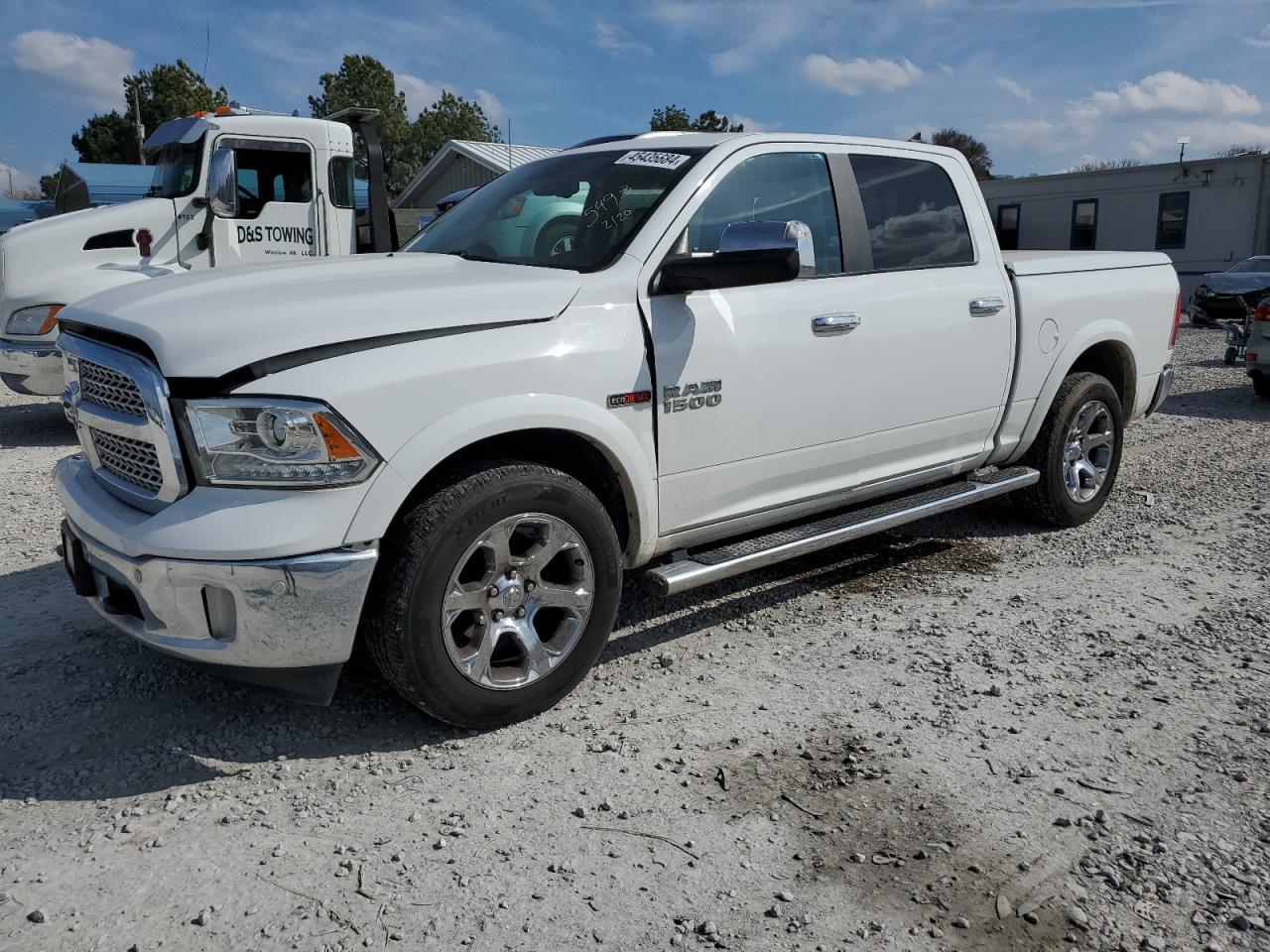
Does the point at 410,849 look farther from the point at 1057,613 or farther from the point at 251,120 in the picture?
the point at 251,120

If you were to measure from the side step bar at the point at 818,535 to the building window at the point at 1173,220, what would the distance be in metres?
25.7

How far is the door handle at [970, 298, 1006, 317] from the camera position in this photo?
4.73 metres

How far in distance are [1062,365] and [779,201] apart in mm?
2097

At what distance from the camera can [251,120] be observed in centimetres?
901

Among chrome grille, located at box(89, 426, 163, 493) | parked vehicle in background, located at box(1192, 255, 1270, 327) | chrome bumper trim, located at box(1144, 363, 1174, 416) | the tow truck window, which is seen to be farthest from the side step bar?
parked vehicle in background, located at box(1192, 255, 1270, 327)

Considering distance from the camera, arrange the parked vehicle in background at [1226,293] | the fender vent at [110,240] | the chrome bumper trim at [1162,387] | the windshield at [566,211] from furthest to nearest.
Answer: the parked vehicle in background at [1226,293] < the fender vent at [110,240] < the chrome bumper trim at [1162,387] < the windshield at [566,211]

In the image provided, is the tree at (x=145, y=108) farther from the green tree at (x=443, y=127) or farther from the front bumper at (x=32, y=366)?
the front bumper at (x=32, y=366)

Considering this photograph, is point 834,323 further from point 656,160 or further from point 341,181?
point 341,181

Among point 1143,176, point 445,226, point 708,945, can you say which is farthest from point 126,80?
point 708,945

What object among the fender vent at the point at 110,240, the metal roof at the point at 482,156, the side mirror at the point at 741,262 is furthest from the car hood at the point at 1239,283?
the side mirror at the point at 741,262

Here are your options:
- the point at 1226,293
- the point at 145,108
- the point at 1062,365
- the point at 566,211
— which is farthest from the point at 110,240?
the point at 145,108

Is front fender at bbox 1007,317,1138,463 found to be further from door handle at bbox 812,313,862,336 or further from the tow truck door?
the tow truck door

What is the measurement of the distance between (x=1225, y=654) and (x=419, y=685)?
313 cm

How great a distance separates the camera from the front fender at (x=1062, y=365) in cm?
529
